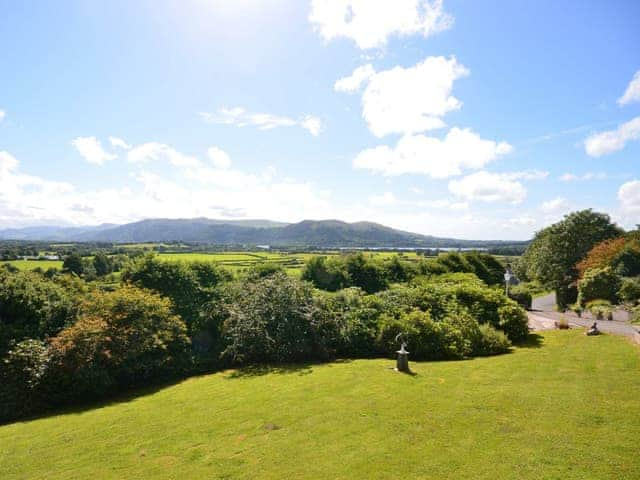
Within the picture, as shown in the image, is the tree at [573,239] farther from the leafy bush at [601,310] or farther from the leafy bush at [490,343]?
the leafy bush at [490,343]

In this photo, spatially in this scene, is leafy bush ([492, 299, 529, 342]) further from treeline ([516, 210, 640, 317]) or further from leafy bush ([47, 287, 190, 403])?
leafy bush ([47, 287, 190, 403])

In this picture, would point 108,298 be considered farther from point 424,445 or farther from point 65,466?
point 424,445

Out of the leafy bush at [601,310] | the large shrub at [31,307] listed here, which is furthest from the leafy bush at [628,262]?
the large shrub at [31,307]

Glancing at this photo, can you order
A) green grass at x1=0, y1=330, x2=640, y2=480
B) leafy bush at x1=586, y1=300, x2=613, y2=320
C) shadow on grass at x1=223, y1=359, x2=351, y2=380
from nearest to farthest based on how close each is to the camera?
green grass at x1=0, y1=330, x2=640, y2=480, shadow on grass at x1=223, y1=359, x2=351, y2=380, leafy bush at x1=586, y1=300, x2=613, y2=320

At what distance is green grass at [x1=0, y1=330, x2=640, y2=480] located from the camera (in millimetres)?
6488

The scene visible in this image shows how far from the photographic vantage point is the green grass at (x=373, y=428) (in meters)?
6.49

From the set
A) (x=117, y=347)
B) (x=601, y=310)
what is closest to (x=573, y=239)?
(x=601, y=310)

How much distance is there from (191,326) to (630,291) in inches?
1277

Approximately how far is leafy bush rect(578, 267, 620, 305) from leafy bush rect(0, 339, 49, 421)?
125 ft

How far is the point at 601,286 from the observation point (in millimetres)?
28766

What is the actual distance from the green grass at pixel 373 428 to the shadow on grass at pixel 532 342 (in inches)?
96.9

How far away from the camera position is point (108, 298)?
14.9 m

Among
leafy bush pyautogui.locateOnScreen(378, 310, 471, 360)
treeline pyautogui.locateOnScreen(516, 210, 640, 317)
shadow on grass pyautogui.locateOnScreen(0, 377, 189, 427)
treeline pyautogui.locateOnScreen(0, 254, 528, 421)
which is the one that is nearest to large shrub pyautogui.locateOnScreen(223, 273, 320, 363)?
treeline pyautogui.locateOnScreen(0, 254, 528, 421)

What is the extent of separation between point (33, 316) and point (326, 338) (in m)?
13.2
